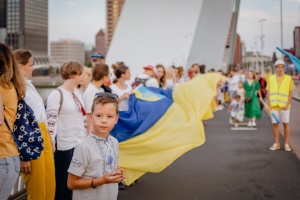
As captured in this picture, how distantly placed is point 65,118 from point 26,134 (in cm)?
120

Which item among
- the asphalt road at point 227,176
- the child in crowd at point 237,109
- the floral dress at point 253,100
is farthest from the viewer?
the child in crowd at point 237,109

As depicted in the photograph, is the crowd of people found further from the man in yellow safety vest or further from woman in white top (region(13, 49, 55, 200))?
the man in yellow safety vest

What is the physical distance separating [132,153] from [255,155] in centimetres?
326

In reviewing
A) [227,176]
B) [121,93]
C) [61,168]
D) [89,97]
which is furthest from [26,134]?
[227,176]

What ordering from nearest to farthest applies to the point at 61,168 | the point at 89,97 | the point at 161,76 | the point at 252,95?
1. the point at 61,168
2. the point at 89,97
3. the point at 161,76
4. the point at 252,95

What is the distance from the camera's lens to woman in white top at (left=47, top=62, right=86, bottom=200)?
14.2ft

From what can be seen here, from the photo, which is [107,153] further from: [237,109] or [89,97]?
[237,109]

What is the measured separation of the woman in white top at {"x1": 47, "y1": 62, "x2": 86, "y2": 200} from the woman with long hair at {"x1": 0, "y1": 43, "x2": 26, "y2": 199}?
1.17 metres

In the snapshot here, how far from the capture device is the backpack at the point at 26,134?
123 inches

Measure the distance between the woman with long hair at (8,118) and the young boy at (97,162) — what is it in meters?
0.58

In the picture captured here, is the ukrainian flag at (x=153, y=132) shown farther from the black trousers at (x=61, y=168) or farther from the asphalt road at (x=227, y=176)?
the black trousers at (x=61, y=168)

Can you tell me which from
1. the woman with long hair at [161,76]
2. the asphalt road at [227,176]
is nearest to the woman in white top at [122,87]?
the asphalt road at [227,176]

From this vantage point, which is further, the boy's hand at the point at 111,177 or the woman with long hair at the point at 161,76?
the woman with long hair at the point at 161,76

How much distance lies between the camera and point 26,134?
125 inches
